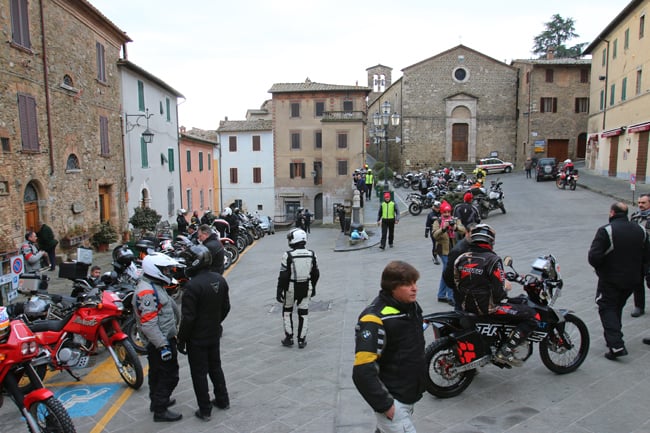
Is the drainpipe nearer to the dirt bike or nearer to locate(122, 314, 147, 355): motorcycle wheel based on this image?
locate(122, 314, 147, 355): motorcycle wheel

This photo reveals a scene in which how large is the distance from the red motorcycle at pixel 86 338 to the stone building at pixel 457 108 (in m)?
40.6

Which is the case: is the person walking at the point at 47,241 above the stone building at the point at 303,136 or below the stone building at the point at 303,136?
below

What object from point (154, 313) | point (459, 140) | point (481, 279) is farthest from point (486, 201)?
point (459, 140)

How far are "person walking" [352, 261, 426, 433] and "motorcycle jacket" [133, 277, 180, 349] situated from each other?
7.89 feet

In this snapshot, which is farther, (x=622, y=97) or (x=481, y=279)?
(x=622, y=97)

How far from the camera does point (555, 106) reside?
41.1m

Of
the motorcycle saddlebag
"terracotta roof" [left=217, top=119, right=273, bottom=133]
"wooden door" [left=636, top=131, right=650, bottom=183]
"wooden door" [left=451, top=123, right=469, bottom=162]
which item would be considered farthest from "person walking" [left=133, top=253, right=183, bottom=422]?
"wooden door" [left=451, top=123, right=469, bottom=162]

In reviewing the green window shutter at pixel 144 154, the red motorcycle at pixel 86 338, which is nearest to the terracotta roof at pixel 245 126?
the green window shutter at pixel 144 154

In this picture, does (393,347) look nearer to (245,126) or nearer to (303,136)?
(303,136)

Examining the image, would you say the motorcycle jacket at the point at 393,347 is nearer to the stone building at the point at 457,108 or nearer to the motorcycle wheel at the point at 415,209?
the motorcycle wheel at the point at 415,209

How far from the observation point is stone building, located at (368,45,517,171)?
4316cm

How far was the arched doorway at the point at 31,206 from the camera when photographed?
13797mm

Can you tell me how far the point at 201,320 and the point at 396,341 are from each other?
214cm

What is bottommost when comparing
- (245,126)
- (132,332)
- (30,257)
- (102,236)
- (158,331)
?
(102,236)
